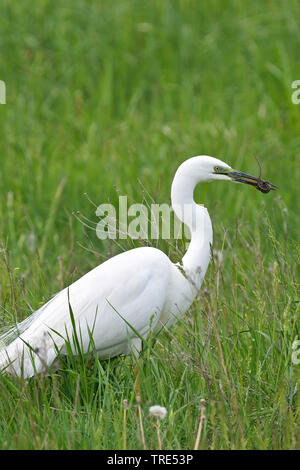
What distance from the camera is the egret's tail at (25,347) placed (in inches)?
116

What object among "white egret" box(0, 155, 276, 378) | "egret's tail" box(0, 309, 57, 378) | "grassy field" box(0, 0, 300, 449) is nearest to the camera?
"grassy field" box(0, 0, 300, 449)

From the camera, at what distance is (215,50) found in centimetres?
733

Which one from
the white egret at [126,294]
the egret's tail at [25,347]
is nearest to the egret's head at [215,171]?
the white egret at [126,294]

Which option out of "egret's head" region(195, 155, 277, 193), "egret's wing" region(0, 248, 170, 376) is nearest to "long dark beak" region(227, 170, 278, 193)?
"egret's head" region(195, 155, 277, 193)

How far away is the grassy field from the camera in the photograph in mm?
2705

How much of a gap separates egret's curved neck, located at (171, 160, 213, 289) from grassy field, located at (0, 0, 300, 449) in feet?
0.37

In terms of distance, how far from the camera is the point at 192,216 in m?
3.17

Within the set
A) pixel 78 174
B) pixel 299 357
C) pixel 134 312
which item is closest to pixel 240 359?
pixel 299 357

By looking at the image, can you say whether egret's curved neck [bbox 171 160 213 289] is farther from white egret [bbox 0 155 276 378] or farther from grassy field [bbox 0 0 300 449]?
grassy field [bbox 0 0 300 449]

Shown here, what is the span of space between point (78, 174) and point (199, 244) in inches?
102

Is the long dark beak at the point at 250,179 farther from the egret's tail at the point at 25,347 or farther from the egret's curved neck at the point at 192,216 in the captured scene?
the egret's tail at the point at 25,347

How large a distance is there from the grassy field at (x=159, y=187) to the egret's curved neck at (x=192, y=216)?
0.37ft

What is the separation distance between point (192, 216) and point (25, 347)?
0.77 metres

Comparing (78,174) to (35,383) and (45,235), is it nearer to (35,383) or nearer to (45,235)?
(45,235)
